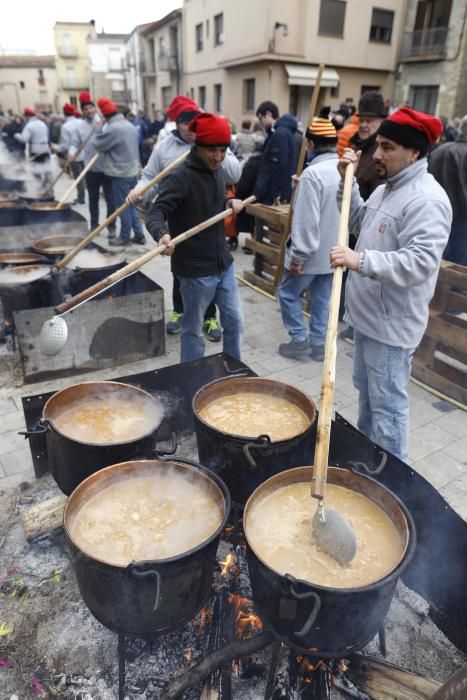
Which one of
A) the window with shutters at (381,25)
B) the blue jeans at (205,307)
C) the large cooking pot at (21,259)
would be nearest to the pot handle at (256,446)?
the blue jeans at (205,307)

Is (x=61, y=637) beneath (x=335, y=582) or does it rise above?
beneath

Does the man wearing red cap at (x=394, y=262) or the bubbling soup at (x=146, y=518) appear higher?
the man wearing red cap at (x=394, y=262)

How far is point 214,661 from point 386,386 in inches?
74.9

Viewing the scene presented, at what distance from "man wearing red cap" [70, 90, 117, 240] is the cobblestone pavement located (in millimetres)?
3732

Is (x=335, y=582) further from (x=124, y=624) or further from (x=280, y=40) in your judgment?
(x=280, y=40)

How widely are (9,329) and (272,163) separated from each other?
188 inches

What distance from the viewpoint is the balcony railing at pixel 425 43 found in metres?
24.0

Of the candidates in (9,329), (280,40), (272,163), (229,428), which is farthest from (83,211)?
(280,40)

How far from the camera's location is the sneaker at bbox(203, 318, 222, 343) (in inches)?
239

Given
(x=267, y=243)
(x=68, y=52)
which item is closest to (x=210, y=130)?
(x=267, y=243)

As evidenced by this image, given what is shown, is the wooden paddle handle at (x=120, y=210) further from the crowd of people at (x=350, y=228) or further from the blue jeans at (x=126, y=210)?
the blue jeans at (x=126, y=210)

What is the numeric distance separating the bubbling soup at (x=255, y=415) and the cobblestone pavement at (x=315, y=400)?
137cm

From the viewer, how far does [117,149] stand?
8875 mm

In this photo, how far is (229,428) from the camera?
316cm
